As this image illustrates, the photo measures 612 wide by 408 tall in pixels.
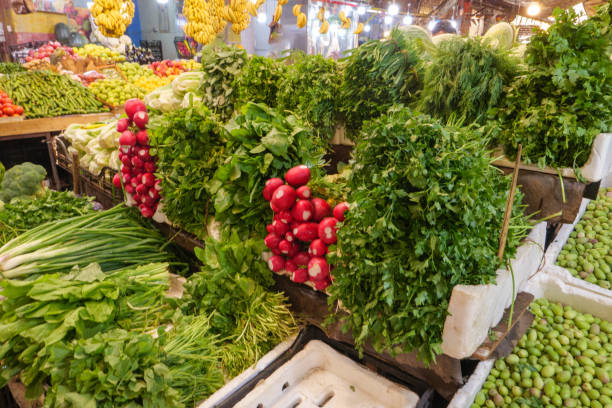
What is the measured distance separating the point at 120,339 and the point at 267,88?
184 cm

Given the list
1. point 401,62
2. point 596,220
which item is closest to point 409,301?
point 401,62

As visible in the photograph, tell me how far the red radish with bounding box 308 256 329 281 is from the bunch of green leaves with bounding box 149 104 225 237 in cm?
91

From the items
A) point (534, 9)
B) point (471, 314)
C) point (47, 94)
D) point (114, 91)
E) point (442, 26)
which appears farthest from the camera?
point (442, 26)

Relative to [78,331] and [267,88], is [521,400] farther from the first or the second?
[267,88]

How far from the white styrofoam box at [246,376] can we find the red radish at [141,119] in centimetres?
180

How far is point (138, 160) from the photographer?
2.61 meters

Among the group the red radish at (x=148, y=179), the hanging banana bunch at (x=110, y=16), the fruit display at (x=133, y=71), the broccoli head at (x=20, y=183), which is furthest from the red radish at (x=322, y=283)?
the fruit display at (x=133, y=71)

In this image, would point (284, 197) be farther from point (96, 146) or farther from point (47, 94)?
point (47, 94)

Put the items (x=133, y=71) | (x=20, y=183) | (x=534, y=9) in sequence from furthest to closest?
(x=534, y=9) < (x=133, y=71) < (x=20, y=183)

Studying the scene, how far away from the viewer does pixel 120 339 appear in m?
1.46

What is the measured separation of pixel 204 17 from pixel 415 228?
5.43 metres

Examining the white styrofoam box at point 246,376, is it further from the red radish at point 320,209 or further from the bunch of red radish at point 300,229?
the red radish at point 320,209

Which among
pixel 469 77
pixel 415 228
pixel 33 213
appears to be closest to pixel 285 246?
pixel 415 228

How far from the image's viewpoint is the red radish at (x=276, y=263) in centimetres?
182
